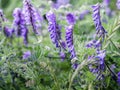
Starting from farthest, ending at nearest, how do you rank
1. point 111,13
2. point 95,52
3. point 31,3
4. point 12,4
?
point 12,4, point 111,13, point 31,3, point 95,52

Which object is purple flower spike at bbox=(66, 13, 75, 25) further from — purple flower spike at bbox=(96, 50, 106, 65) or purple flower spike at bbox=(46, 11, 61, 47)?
purple flower spike at bbox=(96, 50, 106, 65)

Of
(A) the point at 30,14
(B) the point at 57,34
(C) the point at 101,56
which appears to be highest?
(A) the point at 30,14

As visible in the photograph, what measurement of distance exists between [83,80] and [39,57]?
21cm

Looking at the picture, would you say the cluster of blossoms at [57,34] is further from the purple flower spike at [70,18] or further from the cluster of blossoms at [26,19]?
the cluster of blossoms at [26,19]

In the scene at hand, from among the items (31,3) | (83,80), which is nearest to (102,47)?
(83,80)

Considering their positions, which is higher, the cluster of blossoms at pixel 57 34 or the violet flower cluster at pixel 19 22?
the violet flower cluster at pixel 19 22

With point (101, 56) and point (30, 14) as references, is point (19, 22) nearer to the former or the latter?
point (30, 14)

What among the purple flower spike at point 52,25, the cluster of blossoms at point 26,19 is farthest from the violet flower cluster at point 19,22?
the purple flower spike at point 52,25

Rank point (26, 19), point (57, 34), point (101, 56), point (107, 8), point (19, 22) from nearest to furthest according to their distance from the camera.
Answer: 1. point (101, 56)
2. point (57, 34)
3. point (26, 19)
4. point (19, 22)
5. point (107, 8)

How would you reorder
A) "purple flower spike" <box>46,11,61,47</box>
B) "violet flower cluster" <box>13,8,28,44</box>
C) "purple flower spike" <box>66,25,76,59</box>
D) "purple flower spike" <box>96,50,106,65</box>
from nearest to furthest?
1. "purple flower spike" <box>96,50,106,65</box>
2. "purple flower spike" <box>66,25,76,59</box>
3. "purple flower spike" <box>46,11,61,47</box>
4. "violet flower cluster" <box>13,8,28,44</box>

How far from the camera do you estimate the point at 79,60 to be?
141cm

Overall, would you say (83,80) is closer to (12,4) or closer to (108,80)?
(108,80)

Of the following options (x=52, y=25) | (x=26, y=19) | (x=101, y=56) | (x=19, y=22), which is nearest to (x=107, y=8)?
(x=19, y=22)

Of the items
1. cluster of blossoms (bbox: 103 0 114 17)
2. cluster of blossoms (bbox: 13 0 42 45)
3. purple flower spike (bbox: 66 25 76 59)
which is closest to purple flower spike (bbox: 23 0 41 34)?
cluster of blossoms (bbox: 13 0 42 45)
